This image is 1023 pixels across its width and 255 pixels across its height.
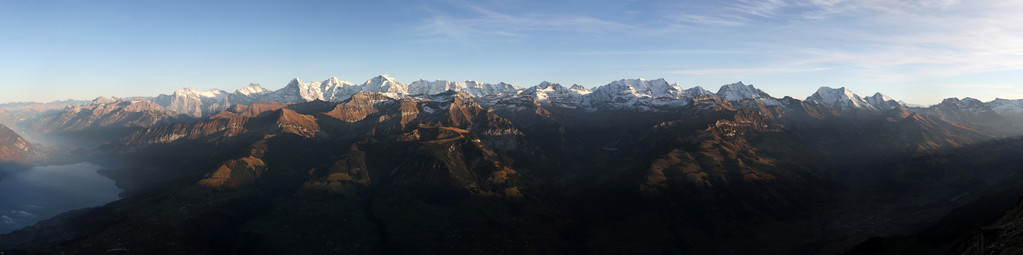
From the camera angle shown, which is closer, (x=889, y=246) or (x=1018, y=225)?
(x=1018, y=225)

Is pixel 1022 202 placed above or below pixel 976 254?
above

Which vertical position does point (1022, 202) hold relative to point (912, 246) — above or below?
above

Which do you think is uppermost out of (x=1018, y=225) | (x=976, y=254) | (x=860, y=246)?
(x=1018, y=225)

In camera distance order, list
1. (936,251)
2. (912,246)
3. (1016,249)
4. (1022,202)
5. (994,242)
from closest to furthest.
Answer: (1016,249) → (994,242) → (1022,202) → (936,251) → (912,246)

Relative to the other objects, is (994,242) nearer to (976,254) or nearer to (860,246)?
(976,254)

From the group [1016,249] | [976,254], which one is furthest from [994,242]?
[1016,249]

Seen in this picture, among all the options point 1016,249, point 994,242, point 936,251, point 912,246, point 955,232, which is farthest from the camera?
point 955,232

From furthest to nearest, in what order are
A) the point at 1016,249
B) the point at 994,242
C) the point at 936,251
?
the point at 936,251 < the point at 994,242 < the point at 1016,249

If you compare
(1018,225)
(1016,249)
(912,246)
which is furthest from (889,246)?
(1016,249)

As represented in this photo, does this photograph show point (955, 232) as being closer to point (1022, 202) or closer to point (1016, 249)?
point (1022, 202)
